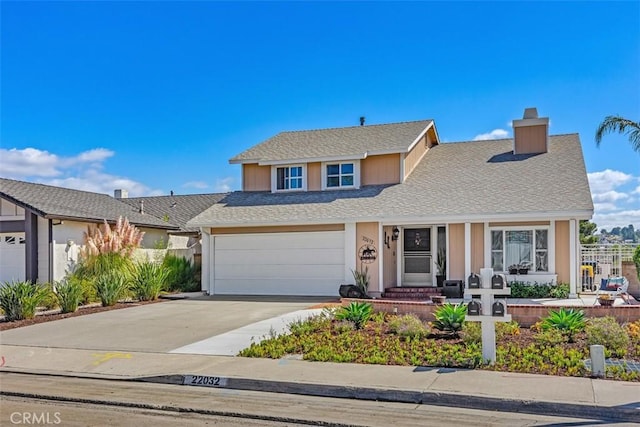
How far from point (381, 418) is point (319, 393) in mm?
1366

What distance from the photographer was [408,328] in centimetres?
1102

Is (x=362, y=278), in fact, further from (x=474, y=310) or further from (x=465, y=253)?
(x=474, y=310)

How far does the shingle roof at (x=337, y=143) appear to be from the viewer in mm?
21672

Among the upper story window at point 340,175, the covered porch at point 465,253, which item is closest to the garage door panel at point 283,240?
the covered porch at point 465,253

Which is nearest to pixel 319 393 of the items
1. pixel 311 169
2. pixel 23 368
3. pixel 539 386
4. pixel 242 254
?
pixel 539 386

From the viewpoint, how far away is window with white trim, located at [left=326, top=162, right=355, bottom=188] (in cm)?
2184

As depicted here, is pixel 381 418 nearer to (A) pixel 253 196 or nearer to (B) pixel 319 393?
(B) pixel 319 393

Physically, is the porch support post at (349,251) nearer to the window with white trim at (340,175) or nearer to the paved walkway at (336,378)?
the window with white trim at (340,175)

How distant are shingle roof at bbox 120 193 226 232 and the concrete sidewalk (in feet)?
63.9

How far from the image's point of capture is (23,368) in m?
9.76

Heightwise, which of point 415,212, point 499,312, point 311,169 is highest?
point 311,169

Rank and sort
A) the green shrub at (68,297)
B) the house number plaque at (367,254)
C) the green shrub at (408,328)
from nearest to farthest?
1. the green shrub at (408,328)
2. the green shrub at (68,297)
3. the house number plaque at (367,254)

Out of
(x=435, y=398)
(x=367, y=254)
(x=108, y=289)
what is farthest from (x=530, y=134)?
(x=435, y=398)

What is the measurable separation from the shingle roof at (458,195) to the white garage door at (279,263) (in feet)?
2.61
